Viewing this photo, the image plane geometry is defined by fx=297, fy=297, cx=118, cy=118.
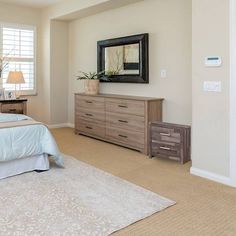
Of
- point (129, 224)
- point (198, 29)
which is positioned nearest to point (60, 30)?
point (198, 29)

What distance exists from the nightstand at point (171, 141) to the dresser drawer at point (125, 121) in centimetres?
30

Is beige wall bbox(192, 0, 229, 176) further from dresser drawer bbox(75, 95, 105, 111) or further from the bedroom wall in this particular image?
dresser drawer bbox(75, 95, 105, 111)

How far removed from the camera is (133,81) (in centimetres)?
510

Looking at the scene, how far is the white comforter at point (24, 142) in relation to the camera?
3328 mm

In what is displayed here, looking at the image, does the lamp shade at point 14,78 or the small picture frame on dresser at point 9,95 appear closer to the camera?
the lamp shade at point 14,78

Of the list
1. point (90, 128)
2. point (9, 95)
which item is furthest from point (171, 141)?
point (9, 95)

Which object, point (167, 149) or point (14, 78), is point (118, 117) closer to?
point (167, 149)

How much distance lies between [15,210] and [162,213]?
1283 millimetres

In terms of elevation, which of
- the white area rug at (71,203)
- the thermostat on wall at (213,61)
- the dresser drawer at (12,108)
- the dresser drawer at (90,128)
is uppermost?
the thermostat on wall at (213,61)

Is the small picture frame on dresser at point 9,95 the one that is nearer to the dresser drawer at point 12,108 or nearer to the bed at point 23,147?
the dresser drawer at point 12,108

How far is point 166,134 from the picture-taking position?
161 inches

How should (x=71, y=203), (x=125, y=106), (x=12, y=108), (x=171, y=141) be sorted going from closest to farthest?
(x=71, y=203), (x=171, y=141), (x=125, y=106), (x=12, y=108)

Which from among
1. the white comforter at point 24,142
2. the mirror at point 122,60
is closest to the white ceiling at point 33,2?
the mirror at point 122,60

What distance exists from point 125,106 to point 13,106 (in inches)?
96.1
